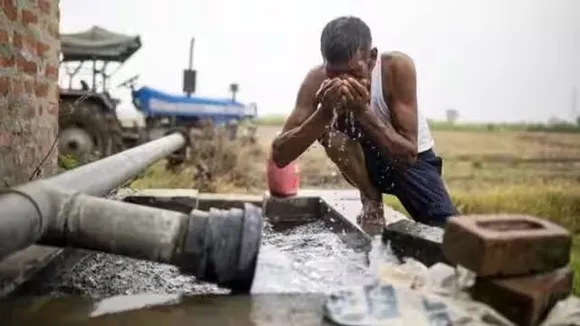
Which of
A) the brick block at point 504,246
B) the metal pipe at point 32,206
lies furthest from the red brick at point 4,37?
the brick block at point 504,246

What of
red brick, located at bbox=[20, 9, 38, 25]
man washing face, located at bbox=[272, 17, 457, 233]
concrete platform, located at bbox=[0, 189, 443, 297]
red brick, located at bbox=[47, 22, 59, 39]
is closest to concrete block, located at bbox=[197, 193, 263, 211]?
concrete platform, located at bbox=[0, 189, 443, 297]

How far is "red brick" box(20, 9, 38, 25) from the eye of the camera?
10.3 feet

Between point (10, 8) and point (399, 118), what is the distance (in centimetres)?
209

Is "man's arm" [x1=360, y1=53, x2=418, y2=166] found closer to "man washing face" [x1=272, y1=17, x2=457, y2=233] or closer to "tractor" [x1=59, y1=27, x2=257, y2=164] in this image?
"man washing face" [x1=272, y1=17, x2=457, y2=233]

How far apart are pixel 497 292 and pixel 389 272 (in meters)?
0.43

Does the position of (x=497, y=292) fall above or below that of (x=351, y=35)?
below

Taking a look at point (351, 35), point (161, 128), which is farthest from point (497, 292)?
point (161, 128)

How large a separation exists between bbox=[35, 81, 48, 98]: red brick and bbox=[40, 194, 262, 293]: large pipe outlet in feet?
6.03

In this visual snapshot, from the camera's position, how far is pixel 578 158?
1372cm

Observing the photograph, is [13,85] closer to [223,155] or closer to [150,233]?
[150,233]

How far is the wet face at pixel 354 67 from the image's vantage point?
3.05 meters

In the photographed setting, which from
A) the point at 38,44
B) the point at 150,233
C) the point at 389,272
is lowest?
the point at 389,272

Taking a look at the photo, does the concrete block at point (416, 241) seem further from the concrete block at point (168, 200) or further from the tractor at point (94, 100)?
the tractor at point (94, 100)

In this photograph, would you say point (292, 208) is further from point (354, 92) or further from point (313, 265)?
point (313, 265)
